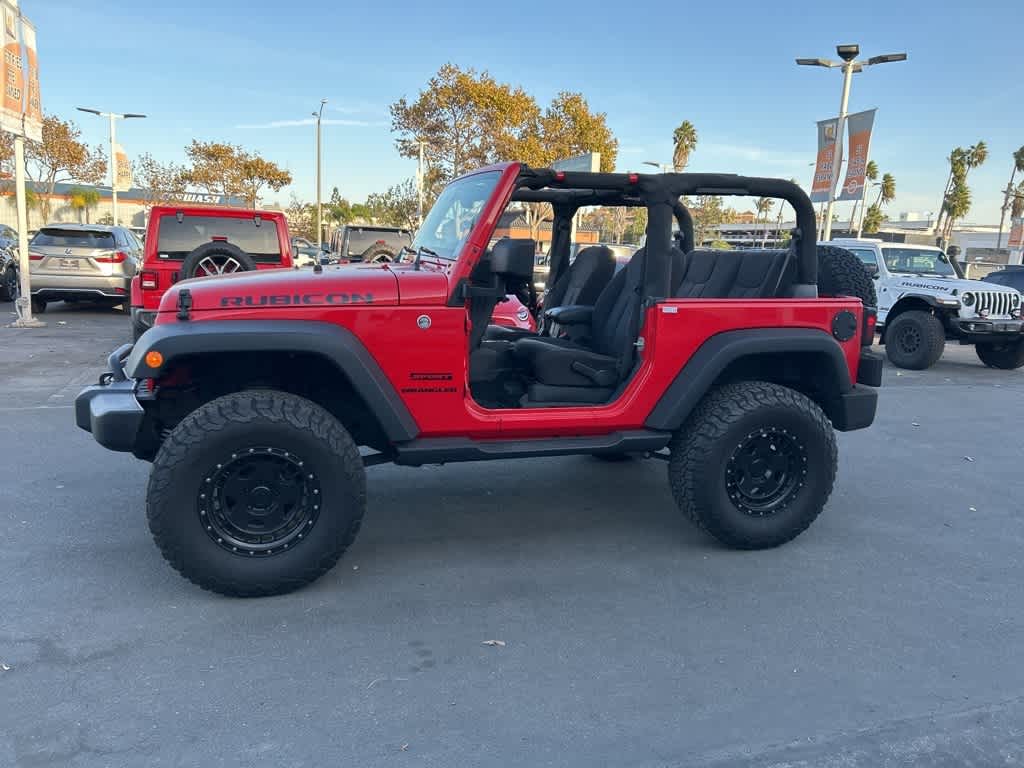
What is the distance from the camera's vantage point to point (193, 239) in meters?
9.44

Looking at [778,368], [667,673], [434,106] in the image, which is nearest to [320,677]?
[667,673]

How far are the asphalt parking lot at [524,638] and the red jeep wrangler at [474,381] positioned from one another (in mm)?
351

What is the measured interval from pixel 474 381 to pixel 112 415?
1.79m

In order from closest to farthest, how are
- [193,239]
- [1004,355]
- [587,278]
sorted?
1. [587,278]
2. [193,239]
3. [1004,355]

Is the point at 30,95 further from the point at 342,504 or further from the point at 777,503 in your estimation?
the point at 777,503

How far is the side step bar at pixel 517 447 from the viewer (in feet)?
11.8

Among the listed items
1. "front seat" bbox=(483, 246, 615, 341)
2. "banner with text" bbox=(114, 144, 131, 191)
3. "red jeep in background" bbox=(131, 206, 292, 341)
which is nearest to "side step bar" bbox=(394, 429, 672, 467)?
"front seat" bbox=(483, 246, 615, 341)

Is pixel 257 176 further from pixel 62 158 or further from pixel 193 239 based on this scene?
pixel 193 239

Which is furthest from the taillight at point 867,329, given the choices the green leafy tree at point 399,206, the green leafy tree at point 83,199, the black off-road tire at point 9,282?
the green leafy tree at point 83,199

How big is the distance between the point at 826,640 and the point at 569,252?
3005mm

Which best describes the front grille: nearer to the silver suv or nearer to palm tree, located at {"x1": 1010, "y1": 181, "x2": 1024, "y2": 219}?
the silver suv

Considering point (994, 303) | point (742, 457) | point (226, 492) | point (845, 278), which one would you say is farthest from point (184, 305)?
point (994, 303)

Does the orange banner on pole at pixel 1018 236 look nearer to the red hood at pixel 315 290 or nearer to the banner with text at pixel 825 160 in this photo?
the banner with text at pixel 825 160

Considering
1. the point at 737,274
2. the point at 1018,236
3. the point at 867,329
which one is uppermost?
the point at 1018,236
